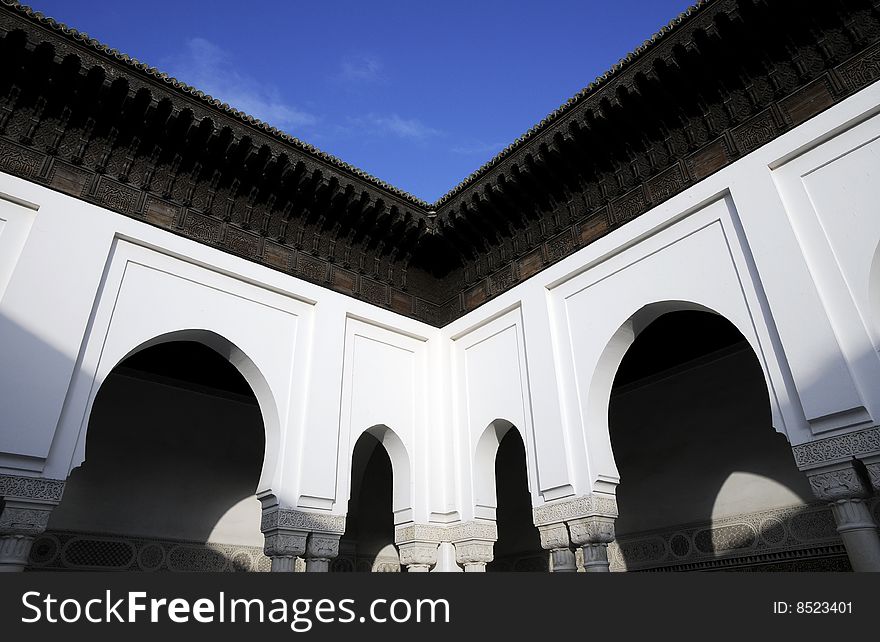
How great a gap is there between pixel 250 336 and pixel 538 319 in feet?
7.48

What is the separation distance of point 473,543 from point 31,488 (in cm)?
307

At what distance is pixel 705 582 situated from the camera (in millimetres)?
1461

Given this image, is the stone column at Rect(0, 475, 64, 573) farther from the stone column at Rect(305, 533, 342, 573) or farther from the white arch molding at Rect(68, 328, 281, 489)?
the stone column at Rect(305, 533, 342, 573)

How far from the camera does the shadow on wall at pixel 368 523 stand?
7.23m

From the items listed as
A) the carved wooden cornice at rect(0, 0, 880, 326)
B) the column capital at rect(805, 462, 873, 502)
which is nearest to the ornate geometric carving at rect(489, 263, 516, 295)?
the carved wooden cornice at rect(0, 0, 880, 326)

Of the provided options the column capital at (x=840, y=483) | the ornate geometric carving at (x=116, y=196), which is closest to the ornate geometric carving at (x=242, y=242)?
the ornate geometric carving at (x=116, y=196)

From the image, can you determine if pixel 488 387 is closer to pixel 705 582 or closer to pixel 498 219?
pixel 498 219

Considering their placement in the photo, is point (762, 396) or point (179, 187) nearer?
point (179, 187)

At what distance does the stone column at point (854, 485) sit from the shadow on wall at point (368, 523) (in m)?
4.64

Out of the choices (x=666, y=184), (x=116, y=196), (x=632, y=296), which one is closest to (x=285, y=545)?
(x=116, y=196)

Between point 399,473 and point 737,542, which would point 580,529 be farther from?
point 737,542

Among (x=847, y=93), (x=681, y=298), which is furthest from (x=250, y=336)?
(x=847, y=93)

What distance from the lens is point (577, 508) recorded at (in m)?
4.36

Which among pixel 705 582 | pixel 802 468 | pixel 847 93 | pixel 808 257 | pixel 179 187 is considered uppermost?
pixel 179 187
